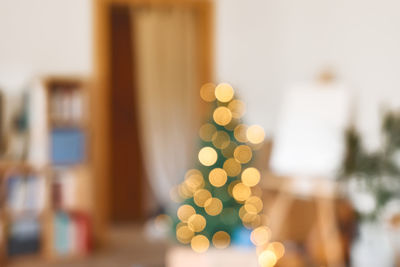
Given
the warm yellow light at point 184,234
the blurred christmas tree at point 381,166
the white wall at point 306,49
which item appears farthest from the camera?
the warm yellow light at point 184,234

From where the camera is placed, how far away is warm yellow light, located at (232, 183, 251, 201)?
2711 millimetres

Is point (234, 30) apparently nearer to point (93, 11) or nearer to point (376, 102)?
point (93, 11)

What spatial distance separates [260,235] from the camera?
290cm

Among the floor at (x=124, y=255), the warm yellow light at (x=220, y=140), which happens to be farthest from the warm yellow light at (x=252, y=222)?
the floor at (x=124, y=255)

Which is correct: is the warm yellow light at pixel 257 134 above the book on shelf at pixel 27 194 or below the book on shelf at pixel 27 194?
above

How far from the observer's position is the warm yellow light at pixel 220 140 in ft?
8.87

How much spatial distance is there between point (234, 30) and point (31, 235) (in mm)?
2349

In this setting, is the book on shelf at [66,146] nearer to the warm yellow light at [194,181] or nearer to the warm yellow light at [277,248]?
the warm yellow light at [194,181]

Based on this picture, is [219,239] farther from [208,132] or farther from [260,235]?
[208,132]

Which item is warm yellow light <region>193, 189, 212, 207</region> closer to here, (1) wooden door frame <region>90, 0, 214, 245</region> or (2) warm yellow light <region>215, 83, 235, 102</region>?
(2) warm yellow light <region>215, 83, 235, 102</region>

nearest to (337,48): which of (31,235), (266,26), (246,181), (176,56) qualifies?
(266,26)

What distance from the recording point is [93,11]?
10.6 ft

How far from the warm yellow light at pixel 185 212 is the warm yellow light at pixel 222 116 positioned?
1.97ft

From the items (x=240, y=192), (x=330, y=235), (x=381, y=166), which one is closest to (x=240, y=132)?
(x=240, y=192)
